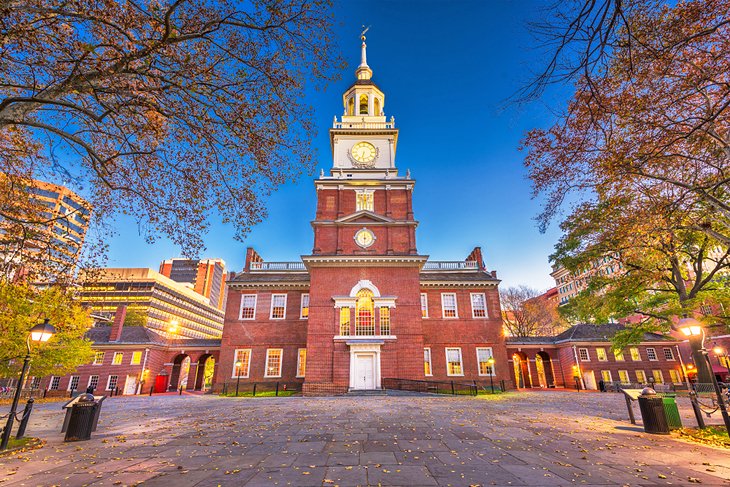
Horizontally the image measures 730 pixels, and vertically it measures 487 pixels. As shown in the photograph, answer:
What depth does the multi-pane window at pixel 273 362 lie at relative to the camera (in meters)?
26.1

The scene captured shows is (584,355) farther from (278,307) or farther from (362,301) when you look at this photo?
(278,307)

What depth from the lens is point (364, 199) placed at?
92.4 feet

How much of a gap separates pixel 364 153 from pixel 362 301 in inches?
568

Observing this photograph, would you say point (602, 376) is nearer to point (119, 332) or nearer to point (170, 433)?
point (170, 433)

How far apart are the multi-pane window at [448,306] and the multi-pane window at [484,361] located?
340cm


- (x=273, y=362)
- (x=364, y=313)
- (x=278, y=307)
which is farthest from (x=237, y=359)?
(x=364, y=313)

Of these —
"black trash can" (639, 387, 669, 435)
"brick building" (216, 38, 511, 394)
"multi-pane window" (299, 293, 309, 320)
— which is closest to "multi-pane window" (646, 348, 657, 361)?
"brick building" (216, 38, 511, 394)

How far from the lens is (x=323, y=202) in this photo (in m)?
27.9

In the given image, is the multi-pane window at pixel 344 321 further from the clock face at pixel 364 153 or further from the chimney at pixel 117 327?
the chimney at pixel 117 327

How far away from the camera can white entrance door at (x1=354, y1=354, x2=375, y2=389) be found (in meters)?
22.1

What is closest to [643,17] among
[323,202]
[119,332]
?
[323,202]

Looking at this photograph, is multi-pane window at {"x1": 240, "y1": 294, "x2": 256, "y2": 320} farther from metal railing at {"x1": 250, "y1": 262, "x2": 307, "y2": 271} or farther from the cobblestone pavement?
the cobblestone pavement

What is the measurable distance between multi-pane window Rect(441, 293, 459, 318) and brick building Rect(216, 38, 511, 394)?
9 centimetres

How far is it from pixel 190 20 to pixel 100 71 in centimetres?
177
